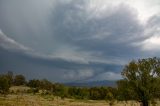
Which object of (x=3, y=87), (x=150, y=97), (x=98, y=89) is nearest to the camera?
(x=150, y=97)

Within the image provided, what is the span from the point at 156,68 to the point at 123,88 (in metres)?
9.31

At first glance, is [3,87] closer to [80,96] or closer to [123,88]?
[80,96]

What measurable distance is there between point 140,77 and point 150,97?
5.28 meters

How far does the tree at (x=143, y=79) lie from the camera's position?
2788 inches

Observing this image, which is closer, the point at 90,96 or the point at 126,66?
the point at 126,66

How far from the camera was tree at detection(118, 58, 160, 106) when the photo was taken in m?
70.8

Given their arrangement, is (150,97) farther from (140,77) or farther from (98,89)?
(98,89)

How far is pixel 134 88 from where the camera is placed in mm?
71562

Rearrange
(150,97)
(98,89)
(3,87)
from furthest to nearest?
(98,89), (3,87), (150,97)

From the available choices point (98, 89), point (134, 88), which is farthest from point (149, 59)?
point (98, 89)

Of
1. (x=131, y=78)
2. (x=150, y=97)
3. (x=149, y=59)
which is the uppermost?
(x=149, y=59)

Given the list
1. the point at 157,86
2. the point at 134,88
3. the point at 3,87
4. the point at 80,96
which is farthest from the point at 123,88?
the point at 80,96

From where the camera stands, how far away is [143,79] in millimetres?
71750

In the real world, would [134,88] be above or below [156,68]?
below
